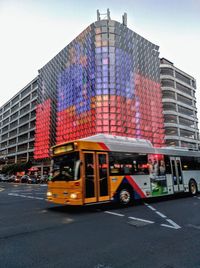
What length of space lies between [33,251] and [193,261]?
10.4 ft

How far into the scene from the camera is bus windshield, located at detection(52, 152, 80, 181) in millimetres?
9375

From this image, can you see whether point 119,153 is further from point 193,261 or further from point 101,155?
point 193,261

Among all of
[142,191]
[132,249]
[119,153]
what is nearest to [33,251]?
[132,249]

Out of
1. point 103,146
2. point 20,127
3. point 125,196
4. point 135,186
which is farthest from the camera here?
point 20,127

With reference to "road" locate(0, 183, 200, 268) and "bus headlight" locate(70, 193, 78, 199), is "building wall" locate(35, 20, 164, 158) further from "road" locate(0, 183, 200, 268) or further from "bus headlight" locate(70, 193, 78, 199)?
"road" locate(0, 183, 200, 268)

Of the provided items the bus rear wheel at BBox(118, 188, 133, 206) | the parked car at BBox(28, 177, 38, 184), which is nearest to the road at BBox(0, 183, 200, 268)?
the bus rear wheel at BBox(118, 188, 133, 206)

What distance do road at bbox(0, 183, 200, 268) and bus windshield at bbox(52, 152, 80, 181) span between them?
171 cm

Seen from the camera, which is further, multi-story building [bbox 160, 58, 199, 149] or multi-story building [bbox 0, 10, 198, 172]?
multi-story building [bbox 160, 58, 199, 149]

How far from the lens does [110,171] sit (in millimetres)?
10445

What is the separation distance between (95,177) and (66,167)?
134 cm

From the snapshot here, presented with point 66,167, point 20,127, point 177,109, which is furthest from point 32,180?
point 20,127

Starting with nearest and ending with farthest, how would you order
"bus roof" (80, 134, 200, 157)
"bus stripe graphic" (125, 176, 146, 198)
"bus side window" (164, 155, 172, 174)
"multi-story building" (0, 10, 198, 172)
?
"bus roof" (80, 134, 200, 157), "bus stripe graphic" (125, 176, 146, 198), "bus side window" (164, 155, 172, 174), "multi-story building" (0, 10, 198, 172)

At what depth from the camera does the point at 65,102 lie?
231 ft

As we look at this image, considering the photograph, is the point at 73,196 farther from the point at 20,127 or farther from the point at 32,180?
the point at 20,127
